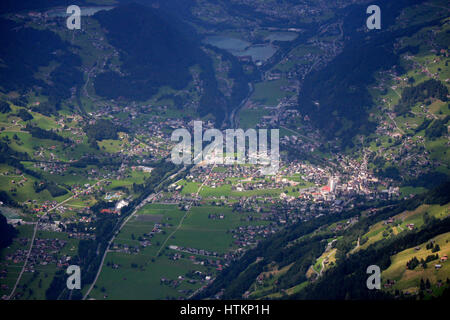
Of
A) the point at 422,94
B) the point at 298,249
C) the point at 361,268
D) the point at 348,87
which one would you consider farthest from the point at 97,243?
the point at 348,87

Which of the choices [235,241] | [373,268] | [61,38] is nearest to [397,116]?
[235,241]

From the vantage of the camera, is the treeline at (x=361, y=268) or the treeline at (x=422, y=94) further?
the treeline at (x=422, y=94)

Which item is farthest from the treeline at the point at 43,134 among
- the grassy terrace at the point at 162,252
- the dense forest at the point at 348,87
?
the dense forest at the point at 348,87

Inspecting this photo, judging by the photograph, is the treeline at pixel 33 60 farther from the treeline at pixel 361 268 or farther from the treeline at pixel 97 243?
the treeline at pixel 361 268

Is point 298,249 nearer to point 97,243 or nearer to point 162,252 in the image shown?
point 162,252

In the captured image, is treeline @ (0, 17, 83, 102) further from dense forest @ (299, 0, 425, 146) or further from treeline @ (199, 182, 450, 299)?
treeline @ (199, 182, 450, 299)
